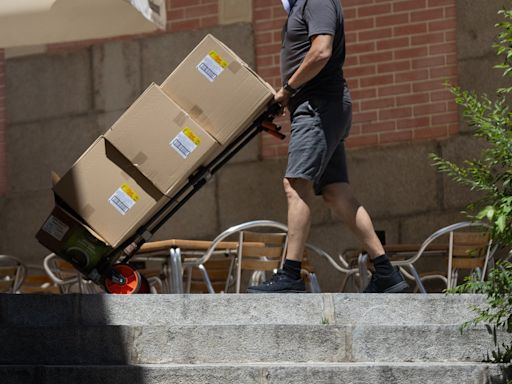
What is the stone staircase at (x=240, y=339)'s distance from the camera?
5.56 metres

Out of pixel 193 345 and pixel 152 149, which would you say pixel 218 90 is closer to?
pixel 152 149

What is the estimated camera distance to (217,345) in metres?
5.91

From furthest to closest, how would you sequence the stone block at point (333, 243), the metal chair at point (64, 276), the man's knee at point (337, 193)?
the stone block at point (333, 243) < the metal chair at point (64, 276) < the man's knee at point (337, 193)

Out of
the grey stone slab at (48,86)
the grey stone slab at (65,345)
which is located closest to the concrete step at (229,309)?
the grey stone slab at (65,345)

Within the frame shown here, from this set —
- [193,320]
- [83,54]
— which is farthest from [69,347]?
[83,54]

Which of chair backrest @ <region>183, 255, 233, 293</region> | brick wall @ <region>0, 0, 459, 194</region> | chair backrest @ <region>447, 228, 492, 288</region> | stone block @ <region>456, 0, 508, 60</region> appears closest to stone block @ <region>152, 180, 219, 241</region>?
brick wall @ <region>0, 0, 459, 194</region>

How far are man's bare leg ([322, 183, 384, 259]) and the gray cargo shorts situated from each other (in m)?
0.09

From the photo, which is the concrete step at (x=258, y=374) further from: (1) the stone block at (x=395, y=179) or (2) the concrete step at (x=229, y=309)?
(1) the stone block at (x=395, y=179)

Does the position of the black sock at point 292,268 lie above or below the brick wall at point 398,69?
below

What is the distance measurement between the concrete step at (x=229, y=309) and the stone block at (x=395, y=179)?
398 cm

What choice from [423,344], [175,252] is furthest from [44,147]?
[423,344]

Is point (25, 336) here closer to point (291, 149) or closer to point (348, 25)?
point (291, 149)

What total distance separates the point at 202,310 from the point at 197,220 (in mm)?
4753

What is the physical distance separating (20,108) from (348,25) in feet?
9.75
